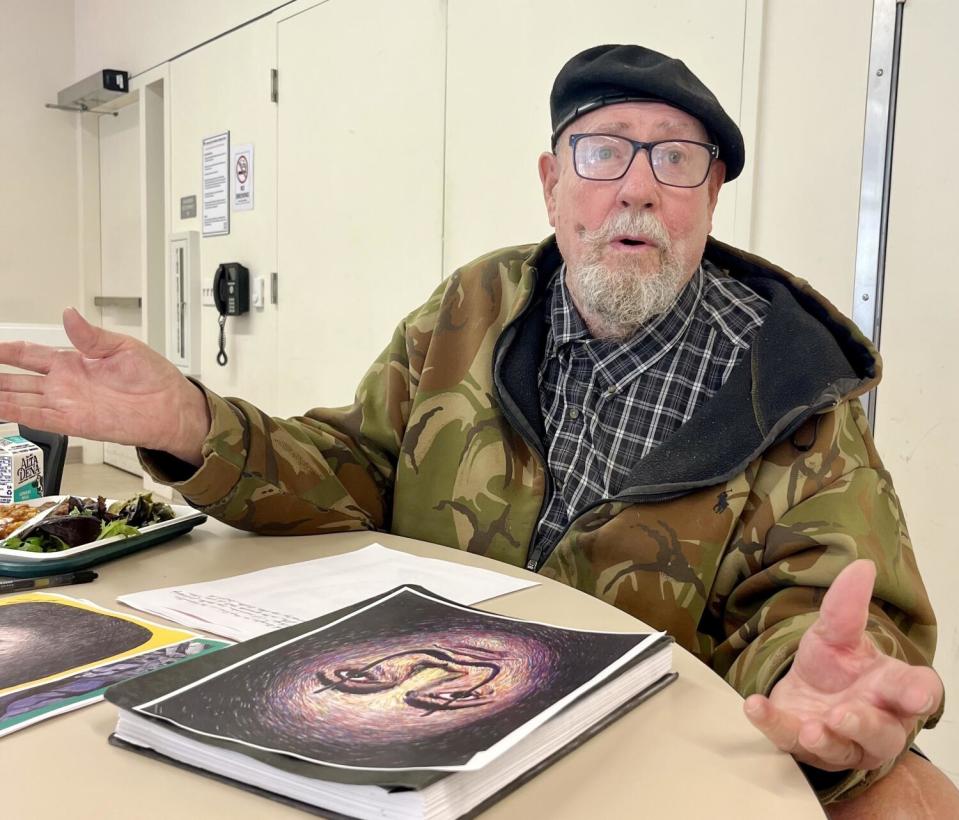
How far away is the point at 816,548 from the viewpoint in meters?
0.95

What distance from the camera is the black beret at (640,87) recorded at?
4.01 feet

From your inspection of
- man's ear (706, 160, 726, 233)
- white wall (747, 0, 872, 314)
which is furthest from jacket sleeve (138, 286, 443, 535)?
white wall (747, 0, 872, 314)

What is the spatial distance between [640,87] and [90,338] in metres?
0.85

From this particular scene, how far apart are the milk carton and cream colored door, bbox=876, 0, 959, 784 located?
5.47 feet

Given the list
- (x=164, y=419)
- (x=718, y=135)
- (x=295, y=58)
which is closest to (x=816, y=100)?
(x=718, y=135)

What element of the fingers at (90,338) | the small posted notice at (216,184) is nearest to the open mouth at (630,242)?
the fingers at (90,338)


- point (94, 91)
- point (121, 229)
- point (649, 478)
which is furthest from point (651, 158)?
point (121, 229)

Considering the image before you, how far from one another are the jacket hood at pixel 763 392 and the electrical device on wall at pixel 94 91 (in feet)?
13.9

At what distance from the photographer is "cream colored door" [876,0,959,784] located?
5.56 ft

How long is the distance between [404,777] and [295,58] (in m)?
3.50

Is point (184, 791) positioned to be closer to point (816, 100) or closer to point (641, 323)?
point (641, 323)

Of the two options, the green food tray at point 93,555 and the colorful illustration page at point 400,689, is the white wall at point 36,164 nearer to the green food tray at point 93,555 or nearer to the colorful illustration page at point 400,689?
the green food tray at point 93,555

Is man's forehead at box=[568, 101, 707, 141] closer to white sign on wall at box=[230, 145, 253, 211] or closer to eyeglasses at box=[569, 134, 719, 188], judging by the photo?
eyeglasses at box=[569, 134, 719, 188]

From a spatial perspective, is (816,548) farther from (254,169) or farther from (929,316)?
(254,169)
